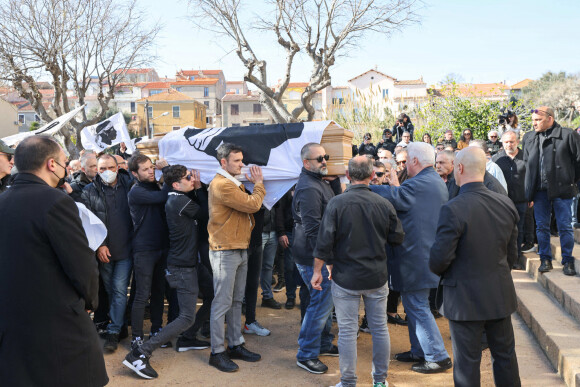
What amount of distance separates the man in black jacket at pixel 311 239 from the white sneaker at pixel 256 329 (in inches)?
42.0

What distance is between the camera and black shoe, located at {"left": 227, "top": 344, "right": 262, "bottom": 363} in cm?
507

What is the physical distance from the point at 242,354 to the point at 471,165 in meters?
3.02

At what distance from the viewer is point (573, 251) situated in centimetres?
647

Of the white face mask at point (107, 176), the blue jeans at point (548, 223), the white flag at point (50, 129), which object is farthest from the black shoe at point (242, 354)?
the white flag at point (50, 129)

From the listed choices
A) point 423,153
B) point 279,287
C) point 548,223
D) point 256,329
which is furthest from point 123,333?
point 548,223

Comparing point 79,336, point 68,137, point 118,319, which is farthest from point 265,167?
point 68,137

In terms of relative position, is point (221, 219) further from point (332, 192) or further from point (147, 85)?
point (147, 85)

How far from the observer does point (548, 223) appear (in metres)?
6.32

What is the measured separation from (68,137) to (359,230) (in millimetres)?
18241

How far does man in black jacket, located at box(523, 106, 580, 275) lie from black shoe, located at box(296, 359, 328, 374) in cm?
336

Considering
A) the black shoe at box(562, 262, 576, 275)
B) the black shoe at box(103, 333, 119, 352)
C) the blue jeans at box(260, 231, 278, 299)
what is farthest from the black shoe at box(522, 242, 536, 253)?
the black shoe at box(103, 333, 119, 352)

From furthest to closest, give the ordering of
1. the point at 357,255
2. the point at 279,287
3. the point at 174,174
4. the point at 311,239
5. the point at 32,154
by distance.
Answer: the point at 279,287
the point at 174,174
the point at 311,239
the point at 357,255
the point at 32,154

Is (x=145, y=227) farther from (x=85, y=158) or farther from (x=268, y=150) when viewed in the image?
(x=268, y=150)

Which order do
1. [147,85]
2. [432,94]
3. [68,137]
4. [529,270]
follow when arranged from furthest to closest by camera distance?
[147,85] → [68,137] → [432,94] → [529,270]
